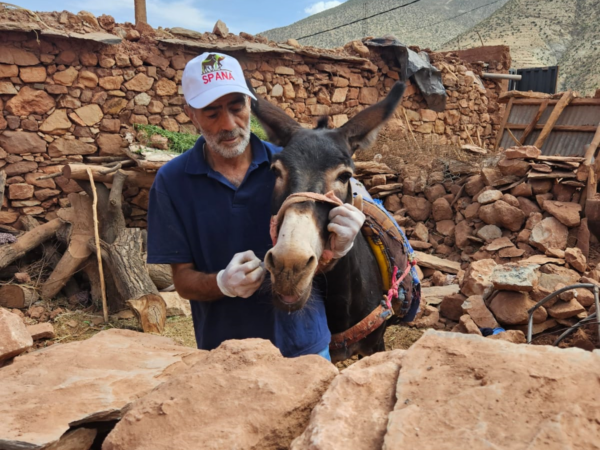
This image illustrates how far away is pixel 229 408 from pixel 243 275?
809 mm

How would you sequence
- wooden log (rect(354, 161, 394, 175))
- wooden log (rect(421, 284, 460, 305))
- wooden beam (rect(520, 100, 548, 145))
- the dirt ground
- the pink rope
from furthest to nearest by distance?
1. wooden beam (rect(520, 100, 548, 145))
2. wooden log (rect(354, 161, 394, 175))
3. wooden log (rect(421, 284, 460, 305))
4. the dirt ground
5. the pink rope

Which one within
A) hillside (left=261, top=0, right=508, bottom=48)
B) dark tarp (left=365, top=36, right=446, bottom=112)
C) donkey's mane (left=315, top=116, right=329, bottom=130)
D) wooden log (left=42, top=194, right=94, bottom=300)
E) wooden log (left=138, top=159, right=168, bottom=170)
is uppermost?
hillside (left=261, top=0, right=508, bottom=48)

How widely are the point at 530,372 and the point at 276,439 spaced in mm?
558

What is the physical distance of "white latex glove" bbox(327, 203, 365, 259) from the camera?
1.97 metres

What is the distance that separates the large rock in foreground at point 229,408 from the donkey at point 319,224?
0.47m

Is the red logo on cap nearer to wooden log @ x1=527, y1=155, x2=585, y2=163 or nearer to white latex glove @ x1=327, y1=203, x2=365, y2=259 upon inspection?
white latex glove @ x1=327, y1=203, x2=365, y2=259

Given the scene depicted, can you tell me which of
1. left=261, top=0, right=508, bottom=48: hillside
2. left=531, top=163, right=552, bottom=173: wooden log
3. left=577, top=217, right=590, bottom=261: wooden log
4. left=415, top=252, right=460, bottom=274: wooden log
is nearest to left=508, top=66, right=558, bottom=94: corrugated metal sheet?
left=531, top=163, right=552, bottom=173: wooden log

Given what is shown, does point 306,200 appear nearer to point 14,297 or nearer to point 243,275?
point 243,275

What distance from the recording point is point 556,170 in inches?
296

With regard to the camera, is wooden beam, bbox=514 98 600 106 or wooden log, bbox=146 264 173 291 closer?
wooden log, bbox=146 264 173 291

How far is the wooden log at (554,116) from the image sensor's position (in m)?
9.91

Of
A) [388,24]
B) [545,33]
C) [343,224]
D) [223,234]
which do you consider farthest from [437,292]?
[388,24]

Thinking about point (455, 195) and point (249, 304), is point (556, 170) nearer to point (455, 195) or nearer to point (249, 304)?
point (455, 195)

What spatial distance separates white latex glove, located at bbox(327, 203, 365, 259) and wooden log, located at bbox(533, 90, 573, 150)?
30.9ft
